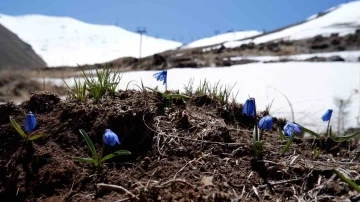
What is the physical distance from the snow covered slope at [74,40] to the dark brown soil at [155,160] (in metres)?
33.3

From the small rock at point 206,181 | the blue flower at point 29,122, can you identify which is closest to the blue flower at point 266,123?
the small rock at point 206,181

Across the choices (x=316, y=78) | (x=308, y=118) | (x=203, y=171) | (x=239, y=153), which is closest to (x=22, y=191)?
(x=203, y=171)

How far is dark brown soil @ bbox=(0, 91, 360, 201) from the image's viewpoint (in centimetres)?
101

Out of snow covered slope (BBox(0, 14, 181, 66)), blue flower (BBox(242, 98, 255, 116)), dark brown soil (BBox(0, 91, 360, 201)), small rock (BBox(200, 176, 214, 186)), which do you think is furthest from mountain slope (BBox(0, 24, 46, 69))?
small rock (BBox(200, 176, 214, 186))

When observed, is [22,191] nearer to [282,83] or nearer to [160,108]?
[160,108]

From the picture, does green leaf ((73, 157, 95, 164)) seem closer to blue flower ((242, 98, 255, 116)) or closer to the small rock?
the small rock

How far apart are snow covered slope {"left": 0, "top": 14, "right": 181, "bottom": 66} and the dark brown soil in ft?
109

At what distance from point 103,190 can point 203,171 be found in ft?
1.01

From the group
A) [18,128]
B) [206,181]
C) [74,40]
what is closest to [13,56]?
[74,40]

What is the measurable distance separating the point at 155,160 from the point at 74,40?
45462 mm

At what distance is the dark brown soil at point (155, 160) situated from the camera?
1012mm

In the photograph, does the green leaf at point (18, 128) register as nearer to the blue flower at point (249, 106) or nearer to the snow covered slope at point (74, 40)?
the blue flower at point (249, 106)

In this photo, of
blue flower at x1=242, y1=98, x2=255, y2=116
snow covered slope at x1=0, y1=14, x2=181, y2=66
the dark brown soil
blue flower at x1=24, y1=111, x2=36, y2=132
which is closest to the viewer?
the dark brown soil

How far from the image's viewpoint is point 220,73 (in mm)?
7027
